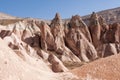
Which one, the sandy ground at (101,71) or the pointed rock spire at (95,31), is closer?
the sandy ground at (101,71)

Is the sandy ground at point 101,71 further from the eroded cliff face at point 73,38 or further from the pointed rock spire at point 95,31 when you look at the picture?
the pointed rock spire at point 95,31

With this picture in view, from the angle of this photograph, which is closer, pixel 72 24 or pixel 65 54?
pixel 65 54

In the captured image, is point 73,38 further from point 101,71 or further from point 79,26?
point 101,71

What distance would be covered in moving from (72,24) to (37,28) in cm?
1286

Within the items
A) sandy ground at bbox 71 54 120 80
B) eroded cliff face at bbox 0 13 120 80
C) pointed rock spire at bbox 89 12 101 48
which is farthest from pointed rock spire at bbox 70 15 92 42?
sandy ground at bbox 71 54 120 80

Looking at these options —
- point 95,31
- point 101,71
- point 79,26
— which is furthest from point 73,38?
point 101,71

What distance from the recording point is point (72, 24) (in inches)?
3659

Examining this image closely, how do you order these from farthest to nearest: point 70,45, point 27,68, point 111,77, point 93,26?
1. point 93,26
2. point 70,45
3. point 111,77
4. point 27,68

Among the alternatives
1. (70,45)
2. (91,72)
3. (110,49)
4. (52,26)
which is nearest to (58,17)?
(52,26)

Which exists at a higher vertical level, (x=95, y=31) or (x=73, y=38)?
(x=95, y=31)

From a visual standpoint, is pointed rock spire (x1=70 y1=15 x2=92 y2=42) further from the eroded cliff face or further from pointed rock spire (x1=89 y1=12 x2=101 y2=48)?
pointed rock spire (x1=89 y1=12 x2=101 y2=48)

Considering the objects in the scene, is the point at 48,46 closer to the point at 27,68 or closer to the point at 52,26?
the point at 52,26

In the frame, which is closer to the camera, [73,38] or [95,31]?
[73,38]

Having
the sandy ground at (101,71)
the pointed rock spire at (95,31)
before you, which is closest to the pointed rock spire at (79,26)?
the pointed rock spire at (95,31)
